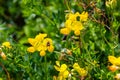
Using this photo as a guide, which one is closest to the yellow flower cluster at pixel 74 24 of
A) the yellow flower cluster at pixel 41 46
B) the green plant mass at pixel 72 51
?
the green plant mass at pixel 72 51

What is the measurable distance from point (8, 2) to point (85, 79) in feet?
7.46

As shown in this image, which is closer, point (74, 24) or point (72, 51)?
point (74, 24)

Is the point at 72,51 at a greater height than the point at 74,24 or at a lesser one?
lesser

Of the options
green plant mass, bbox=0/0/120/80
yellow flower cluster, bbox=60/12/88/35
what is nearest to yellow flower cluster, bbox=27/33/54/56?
green plant mass, bbox=0/0/120/80

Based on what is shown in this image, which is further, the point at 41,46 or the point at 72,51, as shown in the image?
the point at 72,51

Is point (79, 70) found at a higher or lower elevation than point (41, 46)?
lower

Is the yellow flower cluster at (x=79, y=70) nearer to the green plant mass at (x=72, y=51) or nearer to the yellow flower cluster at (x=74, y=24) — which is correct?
the green plant mass at (x=72, y=51)

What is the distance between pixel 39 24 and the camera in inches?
144

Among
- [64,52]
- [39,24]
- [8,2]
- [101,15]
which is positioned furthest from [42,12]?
[8,2]

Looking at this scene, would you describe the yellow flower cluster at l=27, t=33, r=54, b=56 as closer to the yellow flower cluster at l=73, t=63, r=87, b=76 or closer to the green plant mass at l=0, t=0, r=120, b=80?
the green plant mass at l=0, t=0, r=120, b=80

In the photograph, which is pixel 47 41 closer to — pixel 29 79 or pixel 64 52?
pixel 64 52

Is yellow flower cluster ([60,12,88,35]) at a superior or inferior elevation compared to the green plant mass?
superior

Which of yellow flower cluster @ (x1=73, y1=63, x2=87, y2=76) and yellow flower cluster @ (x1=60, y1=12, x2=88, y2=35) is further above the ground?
yellow flower cluster @ (x1=60, y1=12, x2=88, y2=35)

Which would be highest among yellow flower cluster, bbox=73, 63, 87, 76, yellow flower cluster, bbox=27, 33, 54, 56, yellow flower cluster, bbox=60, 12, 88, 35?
yellow flower cluster, bbox=60, 12, 88, 35
